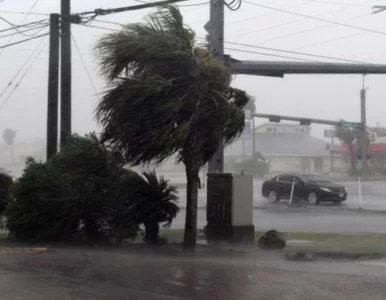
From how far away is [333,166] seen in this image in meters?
85.9

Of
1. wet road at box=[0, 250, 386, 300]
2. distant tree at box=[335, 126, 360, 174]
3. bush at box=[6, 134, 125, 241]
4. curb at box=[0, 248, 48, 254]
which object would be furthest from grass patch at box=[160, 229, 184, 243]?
distant tree at box=[335, 126, 360, 174]

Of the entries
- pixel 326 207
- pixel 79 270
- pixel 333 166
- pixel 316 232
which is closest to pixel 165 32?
pixel 79 270

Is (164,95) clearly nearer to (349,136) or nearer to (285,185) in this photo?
(285,185)

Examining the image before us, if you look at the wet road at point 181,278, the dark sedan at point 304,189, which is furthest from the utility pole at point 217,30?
the dark sedan at point 304,189

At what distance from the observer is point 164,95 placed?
49.5ft

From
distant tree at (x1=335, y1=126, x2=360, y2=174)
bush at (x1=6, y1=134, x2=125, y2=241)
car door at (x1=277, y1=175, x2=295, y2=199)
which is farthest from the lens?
distant tree at (x1=335, y1=126, x2=360, y2=174)

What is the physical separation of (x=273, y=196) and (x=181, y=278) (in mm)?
23703

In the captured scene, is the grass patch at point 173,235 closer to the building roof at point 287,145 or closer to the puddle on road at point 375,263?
the puddle on road at point 375,263

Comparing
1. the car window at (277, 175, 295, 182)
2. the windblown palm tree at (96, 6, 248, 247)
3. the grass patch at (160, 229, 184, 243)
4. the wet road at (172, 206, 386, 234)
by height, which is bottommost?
the grass patch at (160, 229, 184, 243)

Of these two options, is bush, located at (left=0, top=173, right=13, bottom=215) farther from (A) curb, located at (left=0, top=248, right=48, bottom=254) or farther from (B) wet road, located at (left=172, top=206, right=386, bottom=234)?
(B) wet road, located at (left=172, top=206, right=386, bottom=234)

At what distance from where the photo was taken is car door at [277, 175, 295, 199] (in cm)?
3509

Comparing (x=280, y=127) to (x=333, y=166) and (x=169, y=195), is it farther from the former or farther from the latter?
(x=169, y=195)

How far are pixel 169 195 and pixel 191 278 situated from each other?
5.45m

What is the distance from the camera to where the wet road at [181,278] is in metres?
10.8
